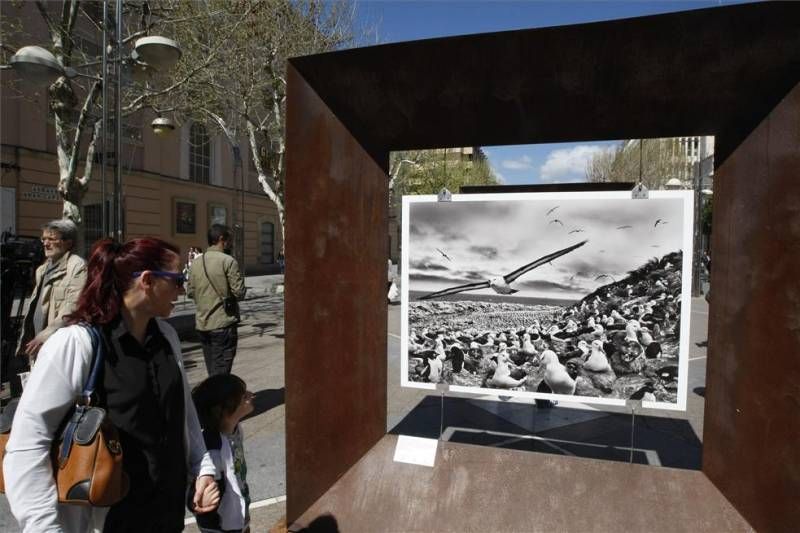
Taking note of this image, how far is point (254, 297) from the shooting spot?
17812 millimetres

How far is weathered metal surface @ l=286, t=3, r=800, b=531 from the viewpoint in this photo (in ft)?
7.17

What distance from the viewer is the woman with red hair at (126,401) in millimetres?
1403

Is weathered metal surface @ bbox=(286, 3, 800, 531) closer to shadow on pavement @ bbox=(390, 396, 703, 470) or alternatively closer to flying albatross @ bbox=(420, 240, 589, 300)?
flying albatross @ bbox=(420, 240, 589, 300)

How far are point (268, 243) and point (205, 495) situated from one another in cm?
3277

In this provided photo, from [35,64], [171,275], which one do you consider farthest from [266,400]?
[35,64]

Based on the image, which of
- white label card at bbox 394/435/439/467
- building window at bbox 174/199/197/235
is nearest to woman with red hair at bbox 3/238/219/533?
white label card at bbox 394/435/439/467

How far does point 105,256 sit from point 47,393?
0.44 m

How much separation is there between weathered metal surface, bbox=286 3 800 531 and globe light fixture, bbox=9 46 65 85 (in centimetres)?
550

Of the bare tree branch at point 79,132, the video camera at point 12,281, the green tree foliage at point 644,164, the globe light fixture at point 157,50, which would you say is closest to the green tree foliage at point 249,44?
the bare tree branch at point 79,132

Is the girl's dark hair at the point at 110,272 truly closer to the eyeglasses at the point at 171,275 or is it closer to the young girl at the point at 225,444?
the eyeglasses at the point at 171,275

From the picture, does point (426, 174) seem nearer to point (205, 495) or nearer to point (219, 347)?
point (219, 347)

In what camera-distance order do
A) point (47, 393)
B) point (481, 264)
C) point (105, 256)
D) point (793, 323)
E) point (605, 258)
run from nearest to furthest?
point (47, 393), point (105, 256), point (793, 323), point (605, 258), point (481, 264)

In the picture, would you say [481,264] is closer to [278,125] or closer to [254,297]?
[278,125]

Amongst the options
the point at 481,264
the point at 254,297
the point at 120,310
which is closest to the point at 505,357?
the point at 481,264
